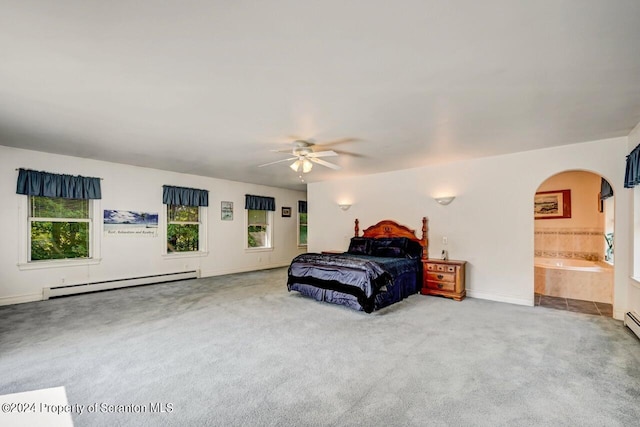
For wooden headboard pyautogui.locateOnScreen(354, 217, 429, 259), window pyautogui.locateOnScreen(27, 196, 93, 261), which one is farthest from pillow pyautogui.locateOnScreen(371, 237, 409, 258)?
window pyautogui.locateOnScreen(27, 196, 93, 261)

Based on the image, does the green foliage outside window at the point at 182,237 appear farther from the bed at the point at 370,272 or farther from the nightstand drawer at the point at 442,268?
the nightstand drawer at the point at 442,268

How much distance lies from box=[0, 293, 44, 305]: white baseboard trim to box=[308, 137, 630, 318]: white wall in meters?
6.60

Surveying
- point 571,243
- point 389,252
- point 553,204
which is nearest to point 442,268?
point 389,252

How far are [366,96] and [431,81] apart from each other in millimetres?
603

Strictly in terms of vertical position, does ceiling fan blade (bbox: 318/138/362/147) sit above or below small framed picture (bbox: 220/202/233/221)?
above

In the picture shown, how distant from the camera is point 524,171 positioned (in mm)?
4922

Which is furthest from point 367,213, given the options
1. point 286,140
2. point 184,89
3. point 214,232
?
point 184,89

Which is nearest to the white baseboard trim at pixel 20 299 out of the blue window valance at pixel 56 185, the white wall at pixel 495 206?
the blue window valance at pixel 56 185

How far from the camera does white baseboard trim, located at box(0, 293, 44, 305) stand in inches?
188

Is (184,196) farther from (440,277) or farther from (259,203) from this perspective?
(440,277)

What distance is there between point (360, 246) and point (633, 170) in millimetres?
4375

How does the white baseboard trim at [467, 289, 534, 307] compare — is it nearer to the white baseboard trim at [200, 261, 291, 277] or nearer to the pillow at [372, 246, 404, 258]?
the pillow at [372, 246, 404, 258]

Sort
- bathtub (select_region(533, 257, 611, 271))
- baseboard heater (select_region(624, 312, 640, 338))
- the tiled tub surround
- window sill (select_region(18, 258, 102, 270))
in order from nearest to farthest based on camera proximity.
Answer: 1. baseboard heater (select_region(624, 312, 640, 338))
2. window sill (select_region(18, 258, 102, 270))
3. bathtub (select_region(533, 257, 611, 271))
4. the tiled tub surround

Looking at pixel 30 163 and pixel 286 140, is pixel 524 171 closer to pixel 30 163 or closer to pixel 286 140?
pixel 286 140
